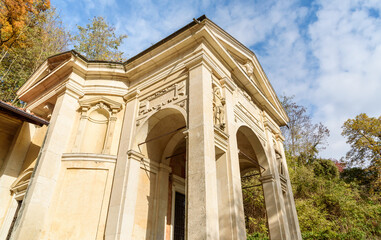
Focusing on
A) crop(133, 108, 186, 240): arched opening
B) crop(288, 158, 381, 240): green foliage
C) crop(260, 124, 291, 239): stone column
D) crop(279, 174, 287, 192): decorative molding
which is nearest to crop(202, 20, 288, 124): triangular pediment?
crop(260, 124, 291, 239): stone column

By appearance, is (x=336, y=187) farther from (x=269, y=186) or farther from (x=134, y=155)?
(x=134, y=155)

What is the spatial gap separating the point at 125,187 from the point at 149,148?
68.1 inches

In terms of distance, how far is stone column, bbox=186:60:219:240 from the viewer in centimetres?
510

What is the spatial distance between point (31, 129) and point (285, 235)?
1067 centimetres

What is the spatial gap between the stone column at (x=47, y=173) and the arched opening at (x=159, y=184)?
249cm

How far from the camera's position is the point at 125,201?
6.93m

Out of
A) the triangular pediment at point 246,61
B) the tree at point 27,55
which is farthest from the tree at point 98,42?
the triangular pediment at point 246,61

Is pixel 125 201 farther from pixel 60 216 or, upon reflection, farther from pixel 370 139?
pixel 370 139

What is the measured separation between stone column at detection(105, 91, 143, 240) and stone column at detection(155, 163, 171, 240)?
113 cm

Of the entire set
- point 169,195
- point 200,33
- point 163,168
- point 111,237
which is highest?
point 200,33

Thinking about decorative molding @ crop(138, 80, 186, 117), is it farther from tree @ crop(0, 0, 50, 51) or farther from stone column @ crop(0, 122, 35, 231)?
tree @ crop(0, 0, 50, 51)

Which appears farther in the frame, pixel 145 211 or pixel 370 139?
pixel 370 139

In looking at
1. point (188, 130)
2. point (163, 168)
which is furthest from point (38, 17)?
point (188, 130)

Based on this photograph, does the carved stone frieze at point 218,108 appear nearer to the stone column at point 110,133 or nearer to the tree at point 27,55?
the stone column at point 110,133
